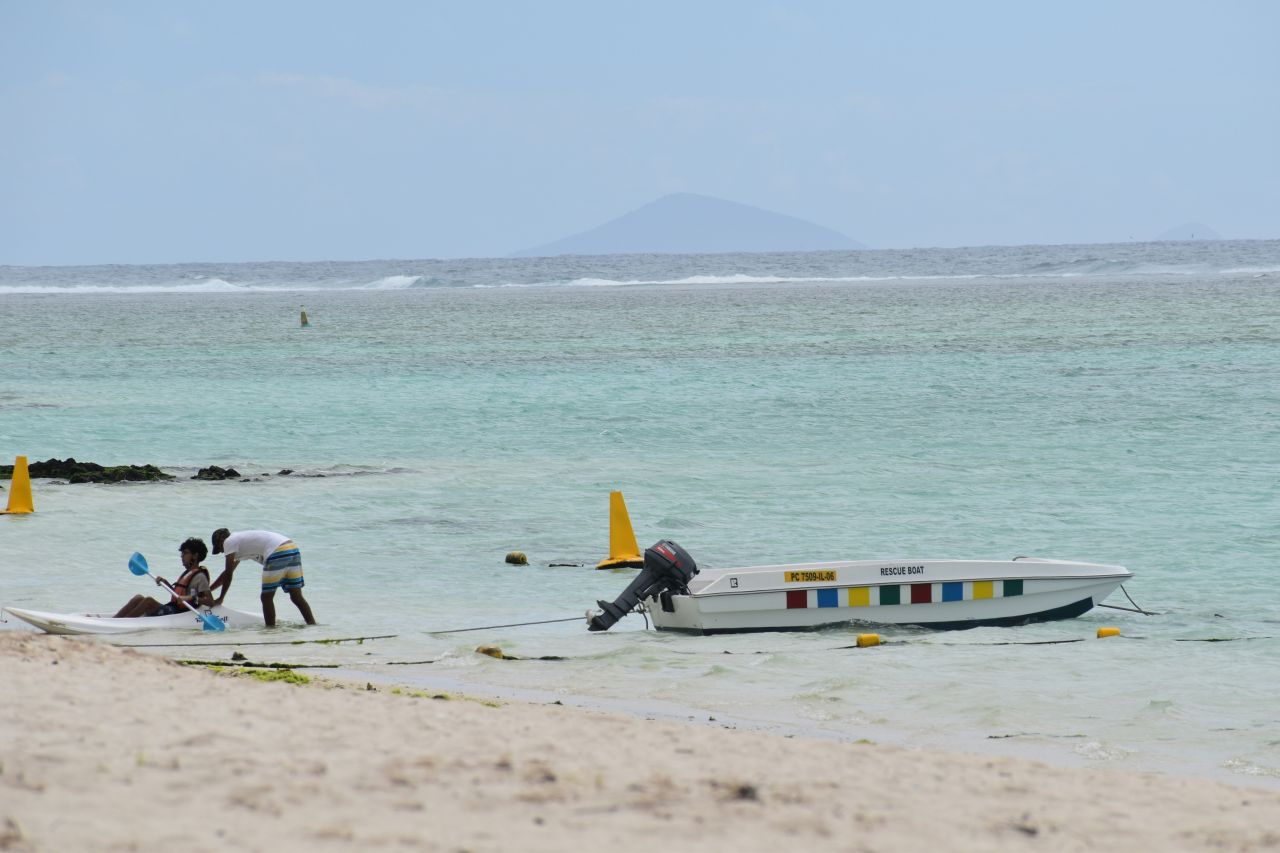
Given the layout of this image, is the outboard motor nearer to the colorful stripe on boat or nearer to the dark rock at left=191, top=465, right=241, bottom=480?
the colorful stripe on boat

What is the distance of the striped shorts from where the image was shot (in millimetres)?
13688

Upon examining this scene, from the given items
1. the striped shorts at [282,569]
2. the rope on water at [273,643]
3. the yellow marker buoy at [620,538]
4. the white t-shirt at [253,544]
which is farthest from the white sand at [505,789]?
the yellow marker buoy at [620,538]

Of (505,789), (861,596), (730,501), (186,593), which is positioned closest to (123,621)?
(186,593)

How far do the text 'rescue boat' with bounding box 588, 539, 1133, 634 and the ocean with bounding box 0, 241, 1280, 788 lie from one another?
0.23 m

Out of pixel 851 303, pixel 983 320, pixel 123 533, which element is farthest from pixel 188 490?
pixel 851 303

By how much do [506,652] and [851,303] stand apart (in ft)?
263

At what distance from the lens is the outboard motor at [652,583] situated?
13.7 meters

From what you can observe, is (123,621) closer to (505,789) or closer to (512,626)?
(512,626)

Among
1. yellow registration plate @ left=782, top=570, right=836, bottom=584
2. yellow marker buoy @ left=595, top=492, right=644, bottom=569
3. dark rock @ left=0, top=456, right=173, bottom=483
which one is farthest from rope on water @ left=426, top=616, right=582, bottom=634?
dark rock @ left=0, top=456, right=173, bottom=483

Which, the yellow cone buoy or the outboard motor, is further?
the yellow cone buoy

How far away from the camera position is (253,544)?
13.9 metres

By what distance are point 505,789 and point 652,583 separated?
6733 millimetres

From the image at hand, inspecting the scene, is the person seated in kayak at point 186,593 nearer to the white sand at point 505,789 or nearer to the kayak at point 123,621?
the kayak at point 123,621

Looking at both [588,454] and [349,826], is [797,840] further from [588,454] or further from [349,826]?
[588,454]
